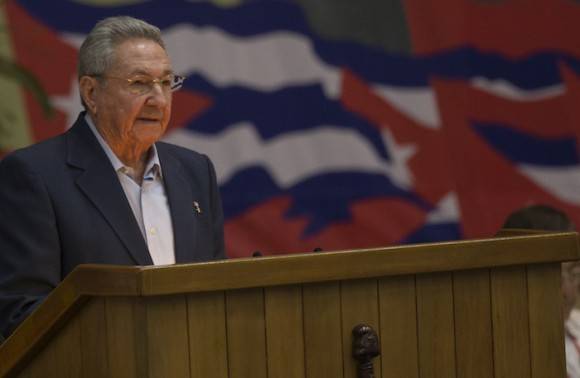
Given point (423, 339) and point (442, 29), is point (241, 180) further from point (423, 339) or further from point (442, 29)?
point (423, 339)

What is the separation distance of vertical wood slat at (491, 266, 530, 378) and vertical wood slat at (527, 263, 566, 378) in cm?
2

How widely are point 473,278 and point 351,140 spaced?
7.63ft

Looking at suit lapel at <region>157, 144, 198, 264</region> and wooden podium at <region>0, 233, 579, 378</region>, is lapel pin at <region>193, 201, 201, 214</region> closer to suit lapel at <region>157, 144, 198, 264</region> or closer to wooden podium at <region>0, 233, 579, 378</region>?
suit lapel at <region>157, 144, 198, 264</region>

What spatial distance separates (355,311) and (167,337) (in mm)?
403

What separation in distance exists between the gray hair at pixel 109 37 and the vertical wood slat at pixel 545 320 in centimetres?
107

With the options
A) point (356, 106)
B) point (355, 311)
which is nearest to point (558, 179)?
point (356, 106)

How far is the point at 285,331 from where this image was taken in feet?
7.70

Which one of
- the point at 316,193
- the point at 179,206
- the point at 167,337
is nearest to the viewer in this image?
the point at 167,337

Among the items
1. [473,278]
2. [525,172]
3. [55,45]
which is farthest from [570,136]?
[473,278]

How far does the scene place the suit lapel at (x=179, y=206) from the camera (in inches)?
115

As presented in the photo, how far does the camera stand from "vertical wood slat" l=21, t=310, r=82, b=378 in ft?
7.86

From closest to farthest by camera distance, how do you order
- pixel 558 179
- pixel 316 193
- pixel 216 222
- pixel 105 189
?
pixel 105 189 → pixel 216 222 → pixel 316 193 → pixel 558 179

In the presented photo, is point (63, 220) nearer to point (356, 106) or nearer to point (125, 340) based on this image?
point (125, 340)

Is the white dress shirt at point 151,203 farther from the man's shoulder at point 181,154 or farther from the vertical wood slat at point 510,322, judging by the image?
the vertical wood slat at point 510,322
